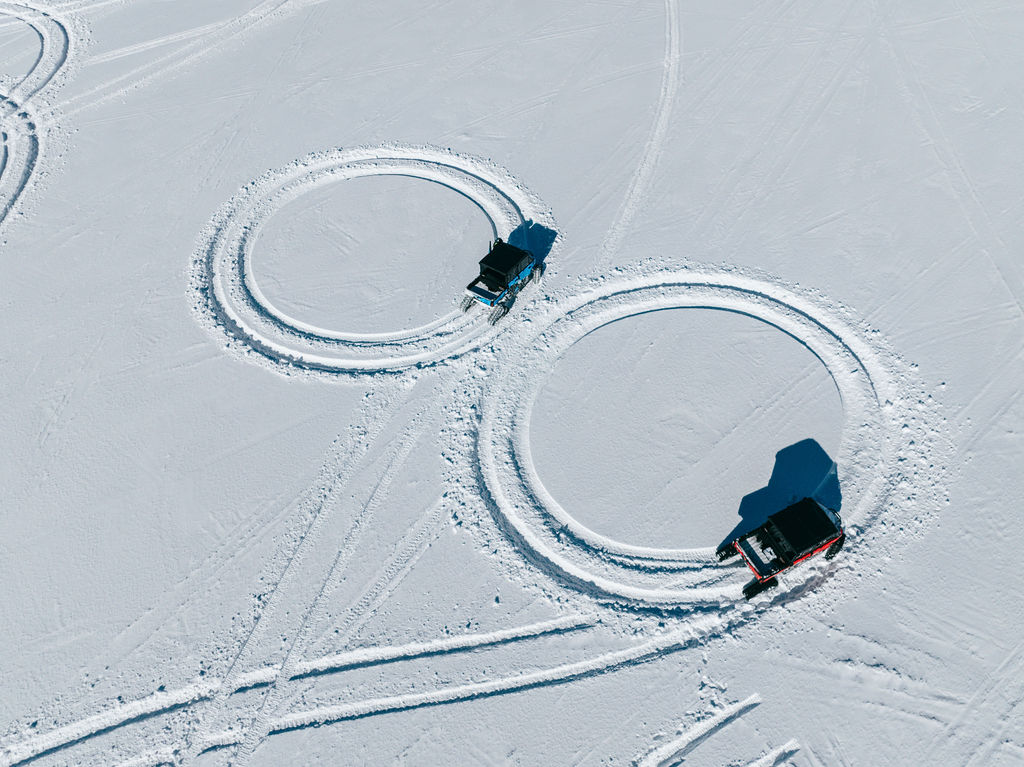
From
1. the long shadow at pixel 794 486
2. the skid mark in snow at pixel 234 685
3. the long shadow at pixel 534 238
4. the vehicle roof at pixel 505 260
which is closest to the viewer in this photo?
the skid mark in snow at pixel 234 685

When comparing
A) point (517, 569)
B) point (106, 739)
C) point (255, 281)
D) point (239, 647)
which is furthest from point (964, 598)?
point (255, 281)

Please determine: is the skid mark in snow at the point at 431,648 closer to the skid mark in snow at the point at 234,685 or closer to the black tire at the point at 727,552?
the skid mark in snow at the point at 234,685

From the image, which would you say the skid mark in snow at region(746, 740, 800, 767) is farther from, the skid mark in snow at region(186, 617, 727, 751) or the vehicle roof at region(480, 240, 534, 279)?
the vehicle roof at region(480, 240, 534, 279)

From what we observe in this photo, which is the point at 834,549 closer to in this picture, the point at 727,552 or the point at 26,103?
the point at 727,552

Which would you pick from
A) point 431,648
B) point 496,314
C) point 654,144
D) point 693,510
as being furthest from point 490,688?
point 654,144

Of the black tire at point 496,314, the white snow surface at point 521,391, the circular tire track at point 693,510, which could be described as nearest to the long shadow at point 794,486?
the white snow surface at point 521,391

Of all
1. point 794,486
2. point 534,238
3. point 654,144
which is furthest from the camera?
point 654,144
